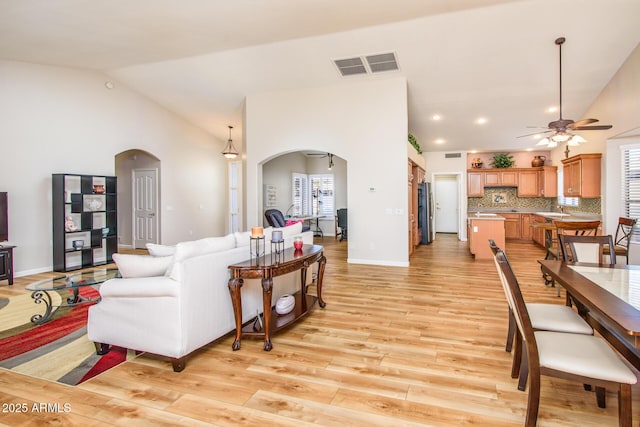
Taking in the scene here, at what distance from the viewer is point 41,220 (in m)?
5.84

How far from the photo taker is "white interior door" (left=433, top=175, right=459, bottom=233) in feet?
37.4

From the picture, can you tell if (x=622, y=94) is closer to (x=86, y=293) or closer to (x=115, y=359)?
(x=115, y=359)

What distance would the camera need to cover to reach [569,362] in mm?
1673

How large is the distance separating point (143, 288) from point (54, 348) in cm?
120

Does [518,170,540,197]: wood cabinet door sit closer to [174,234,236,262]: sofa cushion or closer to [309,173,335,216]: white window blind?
[309,173,335,216]: white window blind

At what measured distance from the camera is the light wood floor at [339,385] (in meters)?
1.90

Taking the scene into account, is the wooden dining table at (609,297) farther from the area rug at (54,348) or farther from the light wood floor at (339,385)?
the area rug at (54,348)

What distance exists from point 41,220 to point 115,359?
4728mm

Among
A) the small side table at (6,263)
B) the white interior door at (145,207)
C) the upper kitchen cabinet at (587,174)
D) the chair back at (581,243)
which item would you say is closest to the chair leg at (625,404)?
the chair back at (581,243)

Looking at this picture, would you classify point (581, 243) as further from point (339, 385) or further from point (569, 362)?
point (339, 385)

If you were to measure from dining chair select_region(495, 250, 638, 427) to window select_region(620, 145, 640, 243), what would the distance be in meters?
5.45

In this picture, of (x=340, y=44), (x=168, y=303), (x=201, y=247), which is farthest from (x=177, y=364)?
(x=340, y=44)

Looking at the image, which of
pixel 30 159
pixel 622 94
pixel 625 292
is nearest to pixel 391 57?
pixel 622 94

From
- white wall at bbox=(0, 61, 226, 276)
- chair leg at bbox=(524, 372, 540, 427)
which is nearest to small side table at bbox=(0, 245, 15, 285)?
white wall at bbox=(0, 61, 226, 276)
